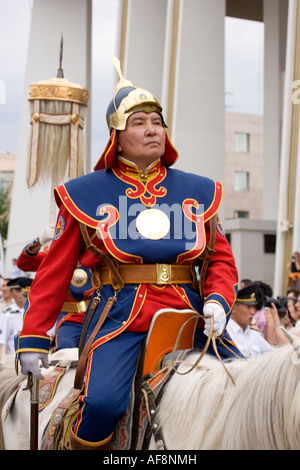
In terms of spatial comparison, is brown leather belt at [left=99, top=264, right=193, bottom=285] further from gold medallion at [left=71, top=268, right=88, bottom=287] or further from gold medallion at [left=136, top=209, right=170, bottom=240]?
gold medallion at [left=71, top=268, right=88, bottom=287]

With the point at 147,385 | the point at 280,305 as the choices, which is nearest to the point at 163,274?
the point at 147,385

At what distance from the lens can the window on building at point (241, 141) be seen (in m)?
44.4

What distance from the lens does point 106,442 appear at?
345 centimetres

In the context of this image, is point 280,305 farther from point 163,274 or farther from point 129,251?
point 129,251

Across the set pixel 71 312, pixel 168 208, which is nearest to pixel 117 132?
pixel 168 208

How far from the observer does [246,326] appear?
7.05 meters

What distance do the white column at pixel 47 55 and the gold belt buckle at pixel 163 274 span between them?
42.1 feet

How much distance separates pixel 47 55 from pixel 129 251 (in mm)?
14900

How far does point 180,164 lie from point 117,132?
38.1 feet

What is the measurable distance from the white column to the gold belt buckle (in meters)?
12.8

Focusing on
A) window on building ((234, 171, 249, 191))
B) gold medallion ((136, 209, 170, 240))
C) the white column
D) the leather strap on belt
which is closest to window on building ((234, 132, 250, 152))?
window on building ((234, 171, 249, 191))

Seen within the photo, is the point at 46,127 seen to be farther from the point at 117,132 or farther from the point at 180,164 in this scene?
the point at 180,164

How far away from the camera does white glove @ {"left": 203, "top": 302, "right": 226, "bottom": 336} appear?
11.5 ft

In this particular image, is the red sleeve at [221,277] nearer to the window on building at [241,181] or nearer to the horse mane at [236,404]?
the horse mane at [236,404]
